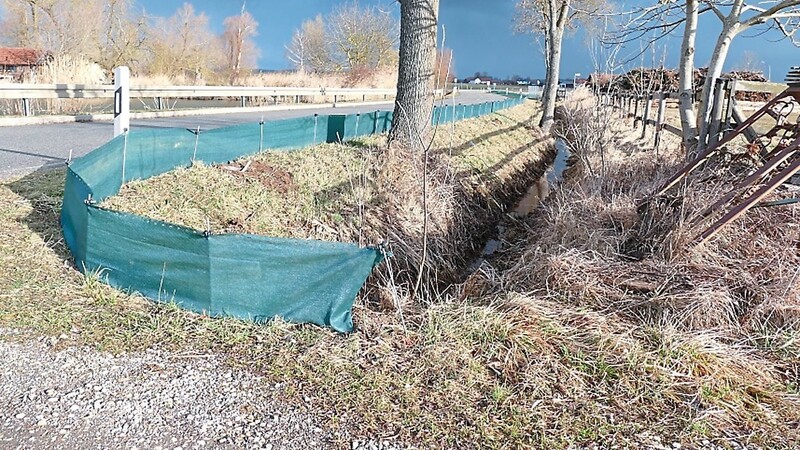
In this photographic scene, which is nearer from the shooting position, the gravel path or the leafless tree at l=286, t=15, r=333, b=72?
the gravel path

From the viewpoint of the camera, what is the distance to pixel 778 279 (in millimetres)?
4363

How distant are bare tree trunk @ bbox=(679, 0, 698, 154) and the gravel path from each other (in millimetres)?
7341

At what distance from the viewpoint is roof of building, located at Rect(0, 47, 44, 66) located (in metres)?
31.4

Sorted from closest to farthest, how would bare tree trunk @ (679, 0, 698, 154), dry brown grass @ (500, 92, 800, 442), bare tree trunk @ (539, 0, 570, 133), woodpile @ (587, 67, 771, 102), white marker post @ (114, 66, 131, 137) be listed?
1. dry brown grass @ (500, 92, 800, 442)
2. white marker post @ (114, 66, 131, 137)
3. bare tree trunk @ (679, 0, 698, 154)
4. woodpile @ (587, 67, 771, 102)
5. bare tree trunk @ (539, 0, 570, 133)

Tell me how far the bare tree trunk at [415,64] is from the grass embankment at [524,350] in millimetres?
5033

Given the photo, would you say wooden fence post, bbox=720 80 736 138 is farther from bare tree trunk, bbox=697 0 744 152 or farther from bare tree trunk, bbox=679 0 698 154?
bare tree trunk, bbox=679 0 698 154

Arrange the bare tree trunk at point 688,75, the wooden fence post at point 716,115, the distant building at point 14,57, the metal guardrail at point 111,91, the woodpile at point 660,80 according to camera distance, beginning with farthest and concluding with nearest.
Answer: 1. the distant building at point 14,57
2. the metal guardrail at point 111,91
3. the woodpile at point 660,80
4. the bare tree trunk at point 688,75
5. the wooden fence post at point 716,115

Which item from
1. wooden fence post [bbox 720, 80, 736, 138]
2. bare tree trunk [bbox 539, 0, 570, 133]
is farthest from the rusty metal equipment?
bare tree trunk [bbox 539, 0, 570, 133]

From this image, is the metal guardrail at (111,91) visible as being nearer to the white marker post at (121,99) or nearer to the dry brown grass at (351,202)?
the white marker post at (121,99)

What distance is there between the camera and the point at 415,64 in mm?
9477

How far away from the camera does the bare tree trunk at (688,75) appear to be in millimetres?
8102

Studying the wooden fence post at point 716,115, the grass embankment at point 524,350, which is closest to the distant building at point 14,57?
the grass embankment at point 524,350

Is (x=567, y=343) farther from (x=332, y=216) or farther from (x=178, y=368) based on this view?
(x=332, y=216)

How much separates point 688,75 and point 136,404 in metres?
8.57
